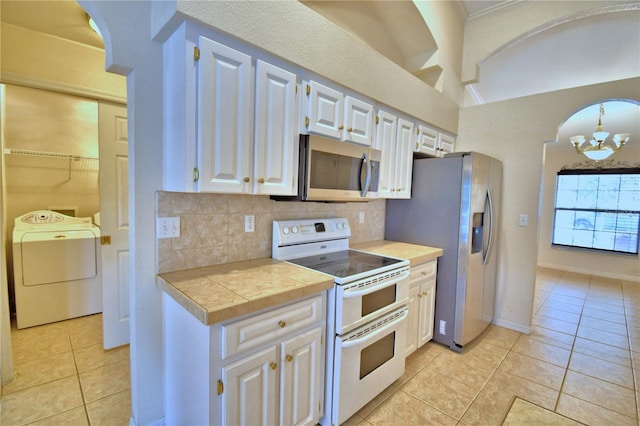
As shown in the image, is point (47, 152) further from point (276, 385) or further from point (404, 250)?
point (404, 250)

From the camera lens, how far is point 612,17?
2744mm

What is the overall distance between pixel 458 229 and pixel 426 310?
773mm

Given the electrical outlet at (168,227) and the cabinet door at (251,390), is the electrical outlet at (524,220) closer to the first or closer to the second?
the cabinet door at (251,390)

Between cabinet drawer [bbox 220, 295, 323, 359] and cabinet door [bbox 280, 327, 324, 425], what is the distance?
2.9 inches

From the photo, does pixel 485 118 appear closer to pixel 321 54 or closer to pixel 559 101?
pixel 559 101

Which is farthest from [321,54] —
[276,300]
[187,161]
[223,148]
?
[276,300]

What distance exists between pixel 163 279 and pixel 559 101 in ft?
12.2

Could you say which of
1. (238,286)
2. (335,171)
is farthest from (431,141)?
(238,286)

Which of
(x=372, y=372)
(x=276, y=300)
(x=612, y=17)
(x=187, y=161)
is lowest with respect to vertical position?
(x=372, y=372)

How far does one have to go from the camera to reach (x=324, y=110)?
194 centimetres

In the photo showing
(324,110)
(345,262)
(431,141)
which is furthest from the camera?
(431,141)

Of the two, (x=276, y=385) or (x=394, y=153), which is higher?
(x=394, y=153)

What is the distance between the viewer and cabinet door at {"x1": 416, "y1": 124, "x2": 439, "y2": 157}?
289 cm

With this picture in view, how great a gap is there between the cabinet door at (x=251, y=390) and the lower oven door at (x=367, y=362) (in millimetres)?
409
